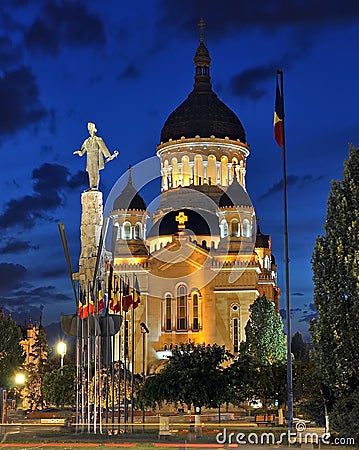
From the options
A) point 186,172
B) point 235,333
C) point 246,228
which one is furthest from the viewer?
point 186,172

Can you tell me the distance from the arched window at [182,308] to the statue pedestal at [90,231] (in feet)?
130

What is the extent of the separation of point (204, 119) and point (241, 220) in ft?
55.0

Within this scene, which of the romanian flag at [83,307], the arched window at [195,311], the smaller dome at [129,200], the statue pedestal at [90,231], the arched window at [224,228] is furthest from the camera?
the smaller dome at [129,200]

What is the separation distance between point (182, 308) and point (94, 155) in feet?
133

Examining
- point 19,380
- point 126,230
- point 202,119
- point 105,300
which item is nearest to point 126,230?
point 126,230

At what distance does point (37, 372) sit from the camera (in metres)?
66.9

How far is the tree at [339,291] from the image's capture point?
80.7ft

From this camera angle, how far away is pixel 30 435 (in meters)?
34.8

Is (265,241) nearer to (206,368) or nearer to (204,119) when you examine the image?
(204,119)

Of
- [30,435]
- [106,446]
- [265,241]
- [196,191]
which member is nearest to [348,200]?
[106,446]

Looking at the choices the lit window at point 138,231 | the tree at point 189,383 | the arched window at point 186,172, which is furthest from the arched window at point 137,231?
the tree at point 189,383

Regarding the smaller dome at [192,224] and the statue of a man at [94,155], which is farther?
the smaller dome at [192,224]

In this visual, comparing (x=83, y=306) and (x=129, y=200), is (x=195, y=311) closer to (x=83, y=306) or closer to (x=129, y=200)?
(x=129, y=200)

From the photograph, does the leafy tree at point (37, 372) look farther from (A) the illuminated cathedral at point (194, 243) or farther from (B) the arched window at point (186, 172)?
(B) the arched window at point (186, 172)
